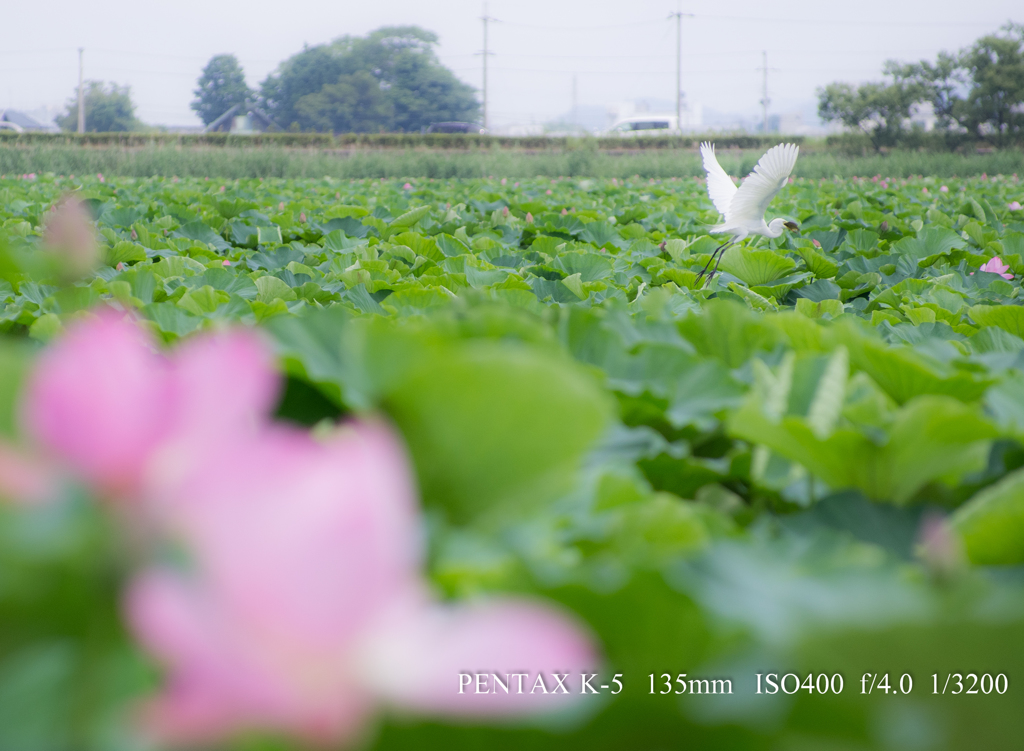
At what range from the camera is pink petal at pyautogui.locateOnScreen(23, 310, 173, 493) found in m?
0.22

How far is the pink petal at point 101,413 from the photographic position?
217mm

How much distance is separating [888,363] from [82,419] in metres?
0.65

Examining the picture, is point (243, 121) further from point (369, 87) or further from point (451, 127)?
point (451, 127)

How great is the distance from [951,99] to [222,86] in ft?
162

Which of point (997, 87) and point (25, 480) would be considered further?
point (997, 87)

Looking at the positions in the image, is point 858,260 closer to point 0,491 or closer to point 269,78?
point 0,491

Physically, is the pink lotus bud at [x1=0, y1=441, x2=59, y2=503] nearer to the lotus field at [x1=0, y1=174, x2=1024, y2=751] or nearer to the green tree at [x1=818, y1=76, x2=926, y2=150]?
the lotus field at [x1=0, y1=174, x2=1024, y2=751]

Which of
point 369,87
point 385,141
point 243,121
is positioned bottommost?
point 385,141

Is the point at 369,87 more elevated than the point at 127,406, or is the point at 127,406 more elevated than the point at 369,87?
the point at 369,87

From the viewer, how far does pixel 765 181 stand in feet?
7.20

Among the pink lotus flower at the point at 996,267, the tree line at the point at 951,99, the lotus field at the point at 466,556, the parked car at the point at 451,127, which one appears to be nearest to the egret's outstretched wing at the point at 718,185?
the pink lotus flower at the point at 996,267

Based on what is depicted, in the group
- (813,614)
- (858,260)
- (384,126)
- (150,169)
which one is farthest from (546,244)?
(384,126)

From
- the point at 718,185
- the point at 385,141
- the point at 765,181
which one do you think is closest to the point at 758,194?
the point at 765,181

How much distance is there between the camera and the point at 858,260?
9.48 ft
